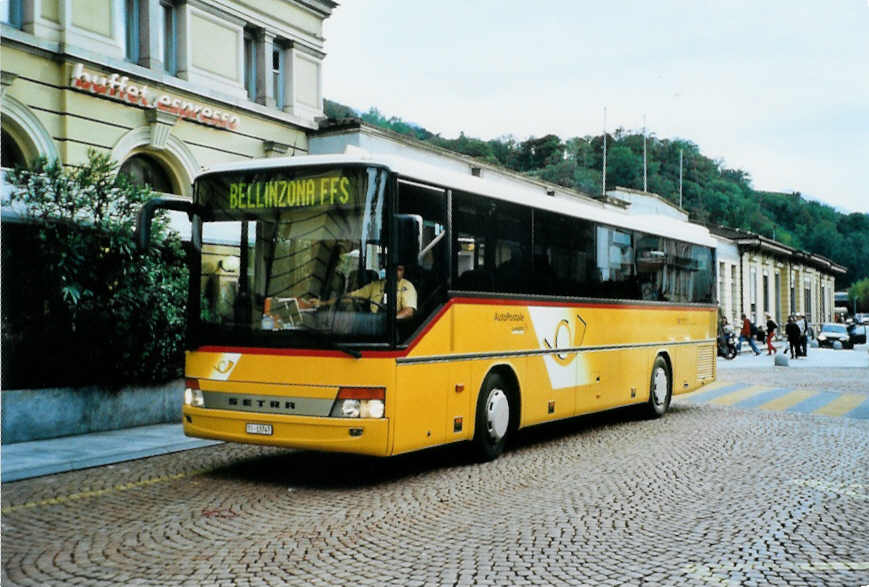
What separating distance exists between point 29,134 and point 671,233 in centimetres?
1223

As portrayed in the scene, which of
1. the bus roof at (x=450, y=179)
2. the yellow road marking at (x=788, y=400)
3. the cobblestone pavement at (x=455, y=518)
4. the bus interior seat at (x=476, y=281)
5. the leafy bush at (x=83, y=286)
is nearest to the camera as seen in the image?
the cobblestone pavement at (x=455, y=518)

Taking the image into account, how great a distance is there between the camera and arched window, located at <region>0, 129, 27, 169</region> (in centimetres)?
1686

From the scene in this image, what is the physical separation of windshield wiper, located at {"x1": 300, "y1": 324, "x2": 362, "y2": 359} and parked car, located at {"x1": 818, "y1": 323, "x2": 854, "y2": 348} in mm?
48704

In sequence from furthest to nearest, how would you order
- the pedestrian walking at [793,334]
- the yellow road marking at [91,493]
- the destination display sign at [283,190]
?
the pedestrian walking at [793,334]
the destination display sign at [283,190]
the yellow road marking at [91,493]

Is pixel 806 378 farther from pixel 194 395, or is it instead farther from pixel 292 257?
pixel 194 395

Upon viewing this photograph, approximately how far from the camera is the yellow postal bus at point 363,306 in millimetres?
8195

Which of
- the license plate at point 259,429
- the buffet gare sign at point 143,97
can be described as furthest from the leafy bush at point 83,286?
A: the buffet gare sign at point 143,97

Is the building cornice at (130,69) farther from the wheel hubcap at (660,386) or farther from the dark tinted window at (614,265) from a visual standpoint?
the wheel hubcap at (660,386)

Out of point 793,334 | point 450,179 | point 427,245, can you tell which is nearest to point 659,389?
point 450,179

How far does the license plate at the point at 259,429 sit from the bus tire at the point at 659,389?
7826mm

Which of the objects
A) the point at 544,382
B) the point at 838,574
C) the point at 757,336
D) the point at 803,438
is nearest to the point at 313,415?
the point at 544,382


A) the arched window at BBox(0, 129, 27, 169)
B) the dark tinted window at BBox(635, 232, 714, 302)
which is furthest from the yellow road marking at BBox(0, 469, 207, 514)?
the arched window at BBox(0, 129, 27, 169)

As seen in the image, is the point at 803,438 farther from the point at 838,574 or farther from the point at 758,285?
the point at 758,285

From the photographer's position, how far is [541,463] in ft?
32.8
